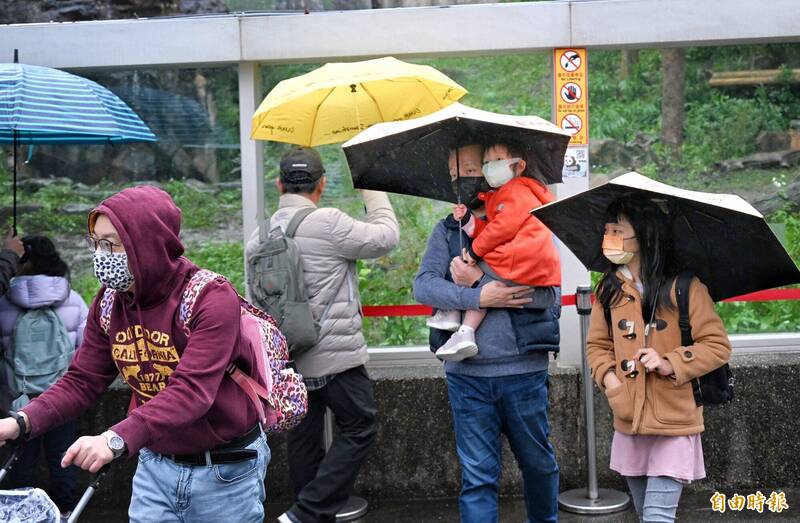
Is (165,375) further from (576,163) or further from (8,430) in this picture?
(576,163)

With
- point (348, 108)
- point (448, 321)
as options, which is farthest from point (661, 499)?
point (348, 108)

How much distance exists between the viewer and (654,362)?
427 cm

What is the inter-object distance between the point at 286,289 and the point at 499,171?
1.29 metres

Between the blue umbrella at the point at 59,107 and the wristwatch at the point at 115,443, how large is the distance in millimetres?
2688

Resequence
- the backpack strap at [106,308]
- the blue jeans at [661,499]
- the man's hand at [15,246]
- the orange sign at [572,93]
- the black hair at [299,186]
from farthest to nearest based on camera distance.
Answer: the orange sign at [572,93], the man's hand at [15,246], the black hair at [299,186], the blue jeans at [661,499], the backpack strap at [106,308]

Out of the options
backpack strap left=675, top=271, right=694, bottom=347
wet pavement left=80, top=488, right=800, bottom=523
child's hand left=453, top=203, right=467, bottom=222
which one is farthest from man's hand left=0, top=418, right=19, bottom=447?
wet pavement left=80, top=488, right=800, bottom=523

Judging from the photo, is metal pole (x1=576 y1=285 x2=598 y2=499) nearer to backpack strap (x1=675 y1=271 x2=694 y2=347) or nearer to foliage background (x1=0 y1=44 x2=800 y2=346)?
foliage background (x1=0 y1=44 x2=800 y2=346)

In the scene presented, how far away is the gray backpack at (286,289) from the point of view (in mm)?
5344

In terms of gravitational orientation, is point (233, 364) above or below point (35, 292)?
below

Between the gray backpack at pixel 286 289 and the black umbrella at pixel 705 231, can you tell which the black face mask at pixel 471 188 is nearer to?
the black umbrella at pixel 705 231

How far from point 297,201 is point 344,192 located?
4.16 feet

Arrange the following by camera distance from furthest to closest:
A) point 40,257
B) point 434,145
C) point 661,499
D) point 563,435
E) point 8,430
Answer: point 563,435
point 40,257
point 434,145
point 661,499
point 8,430

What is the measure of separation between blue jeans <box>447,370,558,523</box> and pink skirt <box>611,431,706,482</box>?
0.38m

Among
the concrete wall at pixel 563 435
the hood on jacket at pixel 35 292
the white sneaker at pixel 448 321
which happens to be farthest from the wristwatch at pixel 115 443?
the concrete wall at pixel 563 435
